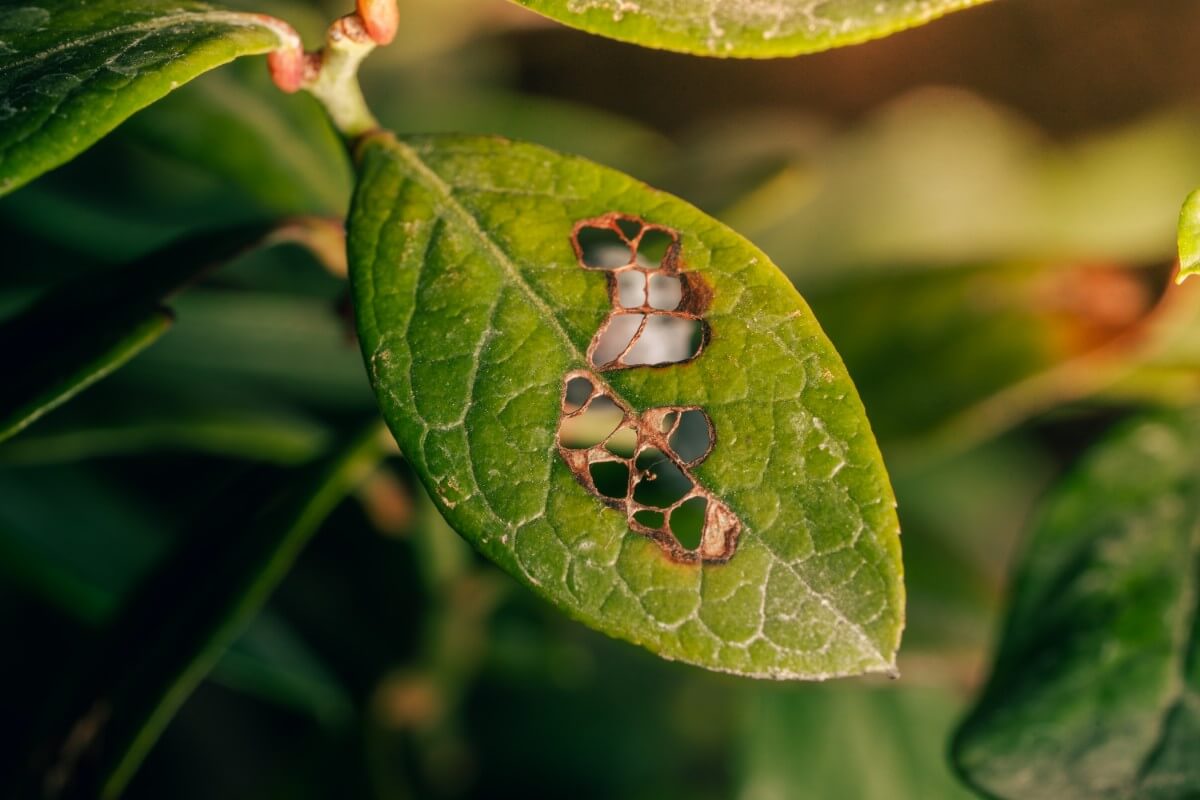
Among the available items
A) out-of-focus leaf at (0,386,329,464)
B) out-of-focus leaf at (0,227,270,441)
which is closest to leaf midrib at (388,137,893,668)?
out-of-focus leaf at (0,227,270,441)

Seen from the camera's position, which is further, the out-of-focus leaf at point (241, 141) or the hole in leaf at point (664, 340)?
the out-of-focus leaf at point (241, 141)

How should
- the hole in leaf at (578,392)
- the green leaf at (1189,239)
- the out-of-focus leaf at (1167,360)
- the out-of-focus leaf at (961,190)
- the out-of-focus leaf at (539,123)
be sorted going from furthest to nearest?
the out-of-focus leaf at (961,190)
the out-of-focus leaf at (539,123)
the out-of-focus leaf at (1167,360)
the hole in leaf at (578,392)
the green leaf at (1189,239)

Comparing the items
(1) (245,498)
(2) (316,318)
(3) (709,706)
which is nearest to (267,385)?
(2) (316,318)

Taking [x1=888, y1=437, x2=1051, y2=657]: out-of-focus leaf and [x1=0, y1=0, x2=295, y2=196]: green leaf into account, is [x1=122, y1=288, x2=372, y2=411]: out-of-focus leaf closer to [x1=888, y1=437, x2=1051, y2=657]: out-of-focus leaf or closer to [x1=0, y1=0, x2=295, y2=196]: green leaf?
[x1=0, y1=0, x2=295, y2=196]: green leaf

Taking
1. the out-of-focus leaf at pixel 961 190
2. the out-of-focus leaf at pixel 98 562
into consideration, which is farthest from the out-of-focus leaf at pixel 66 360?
the out-of-focus leaf at pixel 961 190

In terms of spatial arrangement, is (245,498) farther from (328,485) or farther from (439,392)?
(439,392)

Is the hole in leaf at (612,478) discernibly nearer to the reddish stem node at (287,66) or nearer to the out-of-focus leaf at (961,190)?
the reddish stem node at (287,66)
